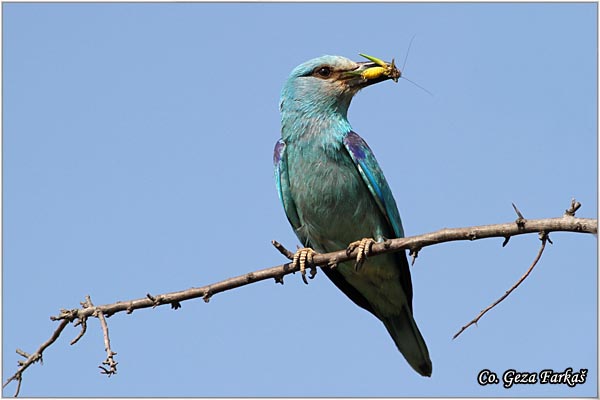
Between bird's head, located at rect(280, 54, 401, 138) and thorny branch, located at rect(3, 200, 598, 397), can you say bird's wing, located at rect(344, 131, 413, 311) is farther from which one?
thorny branch, located at rect(3, 200, 598, 397)

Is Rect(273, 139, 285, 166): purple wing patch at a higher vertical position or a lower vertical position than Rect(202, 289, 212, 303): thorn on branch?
higher

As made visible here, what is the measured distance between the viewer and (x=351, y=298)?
7.48 meters

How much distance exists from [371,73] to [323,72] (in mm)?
468

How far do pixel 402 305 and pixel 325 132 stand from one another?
176 centimetres

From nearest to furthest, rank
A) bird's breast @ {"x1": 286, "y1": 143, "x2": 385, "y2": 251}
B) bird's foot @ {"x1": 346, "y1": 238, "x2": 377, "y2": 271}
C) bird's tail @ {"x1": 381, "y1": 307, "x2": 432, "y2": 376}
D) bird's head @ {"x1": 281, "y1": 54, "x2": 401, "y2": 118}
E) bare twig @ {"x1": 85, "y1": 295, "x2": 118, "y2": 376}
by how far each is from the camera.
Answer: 1. bare twig @ {"x1": 85, "y1": 295, "x2": 118, "y2": 376}
2. bird's foot @ {"x1": 346, "y1": 238, "x2": 377, "y2": 271}
3. bird's breast @ {"x1": 286, "y1": 143, "x2": 385, "y2": 251}
4. bird's head @ {"x1": 281, "y1": 54, "x2": 401, "y2": 118}
5. bird's tail @ {"x1": 381, "y1": 307, "x2": 432, "y2": 376}

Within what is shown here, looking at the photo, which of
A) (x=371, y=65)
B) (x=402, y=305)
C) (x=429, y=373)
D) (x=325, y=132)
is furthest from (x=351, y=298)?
(x=371, y=65)

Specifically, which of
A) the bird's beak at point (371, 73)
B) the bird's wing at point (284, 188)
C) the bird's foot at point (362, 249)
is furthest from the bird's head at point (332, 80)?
the bird's foot at point (362, 249)

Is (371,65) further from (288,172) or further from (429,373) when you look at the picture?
(429,373)

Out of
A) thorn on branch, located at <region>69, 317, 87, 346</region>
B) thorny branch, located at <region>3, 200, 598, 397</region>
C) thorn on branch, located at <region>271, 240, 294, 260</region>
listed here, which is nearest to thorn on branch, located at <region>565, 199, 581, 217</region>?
thorny branch, located at <region>3, 200, 598, 397</region>

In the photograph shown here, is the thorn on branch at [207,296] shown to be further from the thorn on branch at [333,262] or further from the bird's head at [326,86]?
the bird's head at [326,86]

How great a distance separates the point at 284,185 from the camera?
7.05 m

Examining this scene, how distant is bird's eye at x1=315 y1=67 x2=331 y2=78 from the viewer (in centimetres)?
736

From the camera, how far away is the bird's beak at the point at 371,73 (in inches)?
280

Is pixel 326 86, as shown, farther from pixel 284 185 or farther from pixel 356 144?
pixel 284 185
